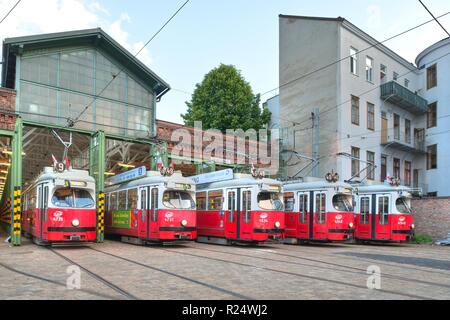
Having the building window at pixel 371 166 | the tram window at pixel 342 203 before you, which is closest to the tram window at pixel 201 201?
the tram window at pixel 342 203

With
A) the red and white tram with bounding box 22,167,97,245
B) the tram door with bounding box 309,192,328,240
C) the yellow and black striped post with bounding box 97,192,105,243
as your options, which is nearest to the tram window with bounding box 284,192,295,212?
the tram door with bounding box 309,192,328,240

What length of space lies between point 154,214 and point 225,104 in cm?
1856

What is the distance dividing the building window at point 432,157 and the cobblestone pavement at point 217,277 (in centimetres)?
2403

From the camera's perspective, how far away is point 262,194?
19000mm

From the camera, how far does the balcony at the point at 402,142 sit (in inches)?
1351

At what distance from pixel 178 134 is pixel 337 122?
10152 millimetres

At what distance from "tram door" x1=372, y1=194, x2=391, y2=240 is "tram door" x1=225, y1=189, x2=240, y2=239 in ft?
24.8

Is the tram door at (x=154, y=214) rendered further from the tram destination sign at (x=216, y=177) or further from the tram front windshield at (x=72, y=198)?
the tram destination sign at (x=216, y=177)

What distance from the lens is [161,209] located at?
18.3m

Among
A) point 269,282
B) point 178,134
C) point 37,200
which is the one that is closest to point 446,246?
point 178,134

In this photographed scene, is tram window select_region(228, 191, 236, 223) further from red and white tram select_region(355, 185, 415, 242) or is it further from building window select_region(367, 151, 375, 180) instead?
building window select_region(367, 151, 375, 180)

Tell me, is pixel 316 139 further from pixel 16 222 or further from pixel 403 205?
pixel 16 222

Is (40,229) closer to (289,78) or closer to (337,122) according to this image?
(337,122)

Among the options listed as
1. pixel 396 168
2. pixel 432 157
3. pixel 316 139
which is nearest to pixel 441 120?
pixel 432 157
